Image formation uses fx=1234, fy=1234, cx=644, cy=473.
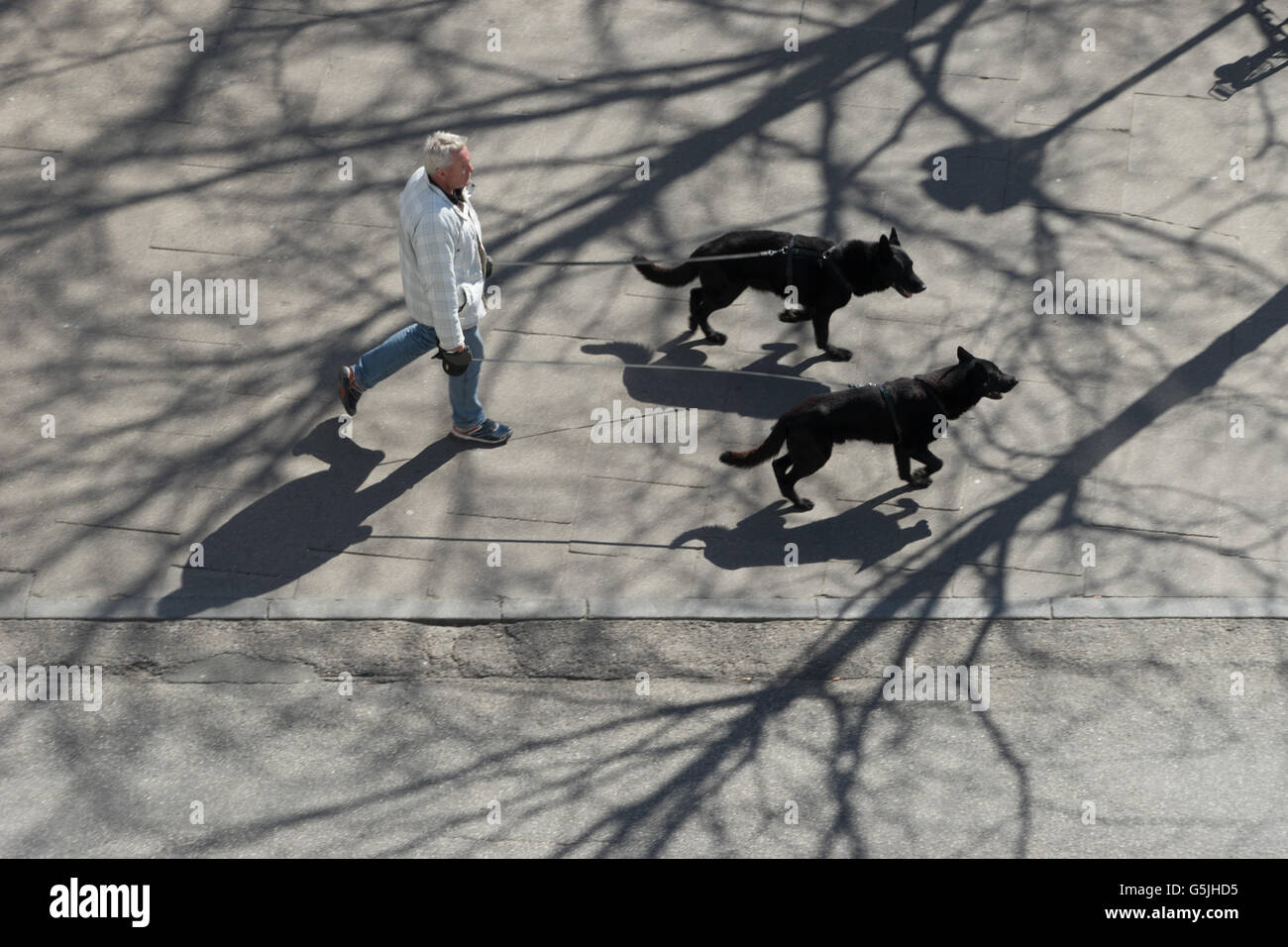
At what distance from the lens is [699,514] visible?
733 cm

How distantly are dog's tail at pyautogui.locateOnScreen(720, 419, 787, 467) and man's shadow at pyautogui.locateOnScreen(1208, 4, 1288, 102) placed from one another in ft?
16.5

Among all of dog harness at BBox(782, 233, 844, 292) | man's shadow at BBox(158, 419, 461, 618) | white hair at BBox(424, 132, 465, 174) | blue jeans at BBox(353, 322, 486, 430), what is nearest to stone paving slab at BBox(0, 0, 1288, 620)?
man's shadow at BBox(158, 419, 461, 618)

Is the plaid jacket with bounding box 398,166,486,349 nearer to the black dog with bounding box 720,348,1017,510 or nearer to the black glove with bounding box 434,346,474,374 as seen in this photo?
the black glove with bounding box 434,346,474,374

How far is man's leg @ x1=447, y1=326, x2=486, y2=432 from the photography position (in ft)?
23.6

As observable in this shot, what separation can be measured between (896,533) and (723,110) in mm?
3845

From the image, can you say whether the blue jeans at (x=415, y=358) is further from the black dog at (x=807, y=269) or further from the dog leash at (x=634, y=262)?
the black dog at (x=807, y=269)

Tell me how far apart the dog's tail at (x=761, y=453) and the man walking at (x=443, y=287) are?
1418 mm

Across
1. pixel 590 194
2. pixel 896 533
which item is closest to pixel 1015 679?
pixel 896 533

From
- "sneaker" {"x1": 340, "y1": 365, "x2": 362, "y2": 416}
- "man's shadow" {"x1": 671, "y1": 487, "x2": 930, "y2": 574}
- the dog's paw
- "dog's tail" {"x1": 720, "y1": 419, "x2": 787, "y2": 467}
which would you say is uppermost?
"sneaker" {"x1": 340, "y1": 365, "x2": 362, "y2": 416}

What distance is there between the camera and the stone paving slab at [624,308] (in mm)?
7129

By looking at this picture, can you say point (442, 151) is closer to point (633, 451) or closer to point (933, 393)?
point (633, 451)

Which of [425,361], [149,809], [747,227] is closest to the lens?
[149,809]

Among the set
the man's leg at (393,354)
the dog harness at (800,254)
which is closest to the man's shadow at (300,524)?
the man's leg at (393,354)

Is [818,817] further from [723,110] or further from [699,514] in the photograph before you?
[723,110]
